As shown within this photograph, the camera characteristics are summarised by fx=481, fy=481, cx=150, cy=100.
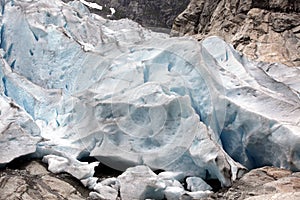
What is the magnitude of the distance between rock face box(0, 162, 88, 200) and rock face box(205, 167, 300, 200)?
1441 millimetres

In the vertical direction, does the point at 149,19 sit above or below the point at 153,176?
below

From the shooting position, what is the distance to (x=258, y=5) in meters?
13.3

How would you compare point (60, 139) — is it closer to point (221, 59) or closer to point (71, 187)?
point (71, 187)

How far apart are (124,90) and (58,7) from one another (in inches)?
144

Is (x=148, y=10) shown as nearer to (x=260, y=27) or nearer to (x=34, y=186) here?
(x=260, y=27)

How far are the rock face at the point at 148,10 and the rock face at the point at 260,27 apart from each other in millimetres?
17331

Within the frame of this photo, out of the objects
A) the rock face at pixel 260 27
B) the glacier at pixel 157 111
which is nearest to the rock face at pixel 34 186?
the glacier at pixel 157 111

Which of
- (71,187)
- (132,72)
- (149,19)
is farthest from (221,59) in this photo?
(149,19)

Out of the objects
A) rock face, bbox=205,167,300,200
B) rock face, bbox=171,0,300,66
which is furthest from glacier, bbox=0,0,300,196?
rock face, bbox=171,0,300,66

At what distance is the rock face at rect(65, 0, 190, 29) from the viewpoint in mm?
32906

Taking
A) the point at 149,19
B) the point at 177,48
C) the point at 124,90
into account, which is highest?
the point at 177,48

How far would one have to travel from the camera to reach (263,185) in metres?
4.86

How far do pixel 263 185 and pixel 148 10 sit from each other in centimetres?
3014

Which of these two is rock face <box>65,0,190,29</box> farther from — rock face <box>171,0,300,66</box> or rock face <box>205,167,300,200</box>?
rock face <box>205,167,300,200</box>
